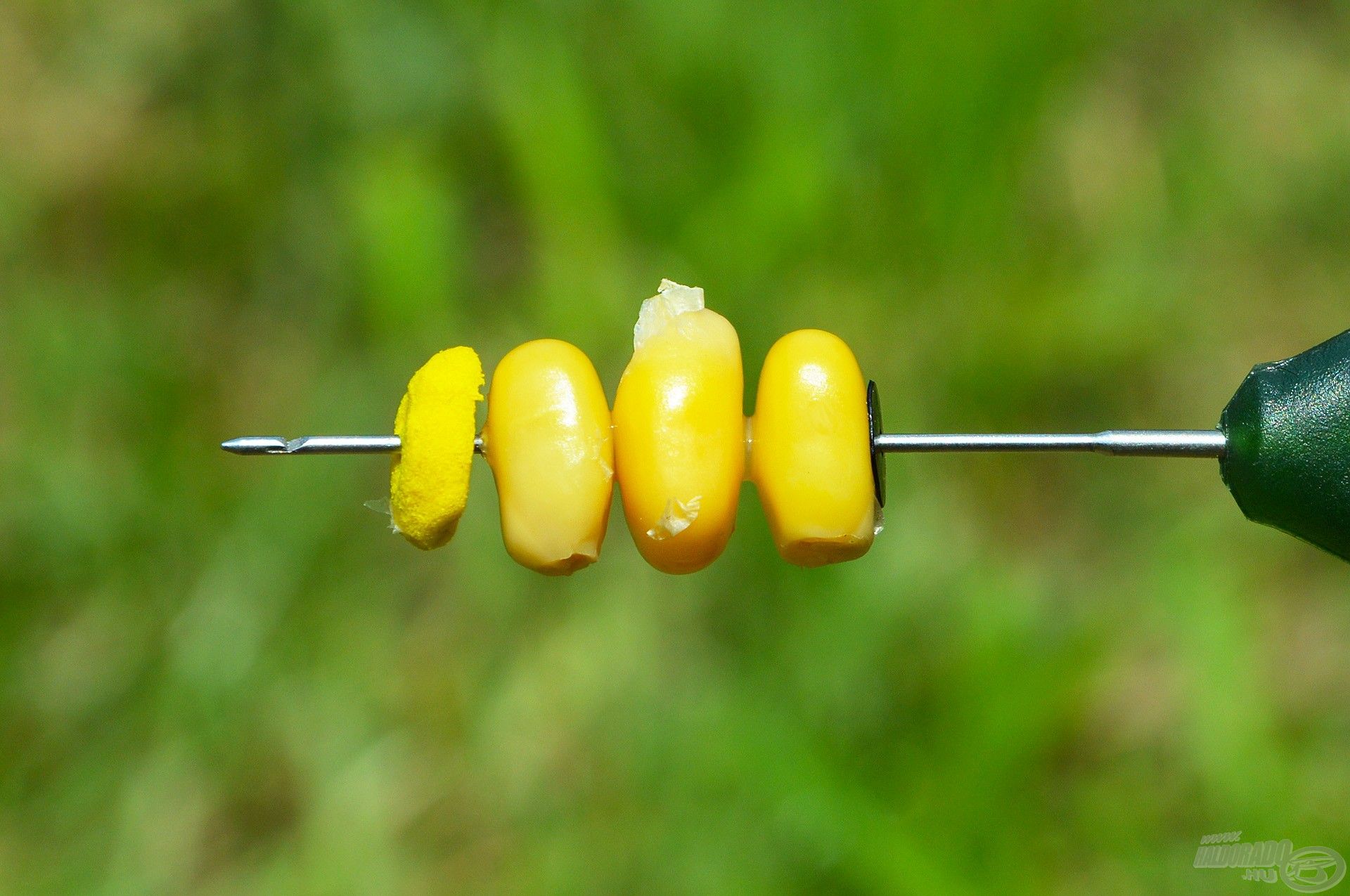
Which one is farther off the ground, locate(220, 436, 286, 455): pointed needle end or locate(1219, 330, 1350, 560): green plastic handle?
locate(220, 436, 286, 455): pointed needle end

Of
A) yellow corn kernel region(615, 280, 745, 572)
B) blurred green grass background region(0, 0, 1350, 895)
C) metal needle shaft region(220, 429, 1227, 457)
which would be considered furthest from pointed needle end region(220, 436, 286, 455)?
blurred green grass background region(0, 0, 1350, 895)

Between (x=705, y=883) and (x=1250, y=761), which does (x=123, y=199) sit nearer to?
(x=705, y=883)

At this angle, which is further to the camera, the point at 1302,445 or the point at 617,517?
the point at 617,517

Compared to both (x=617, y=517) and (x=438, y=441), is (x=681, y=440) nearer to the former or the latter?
(x=438, y=441)
